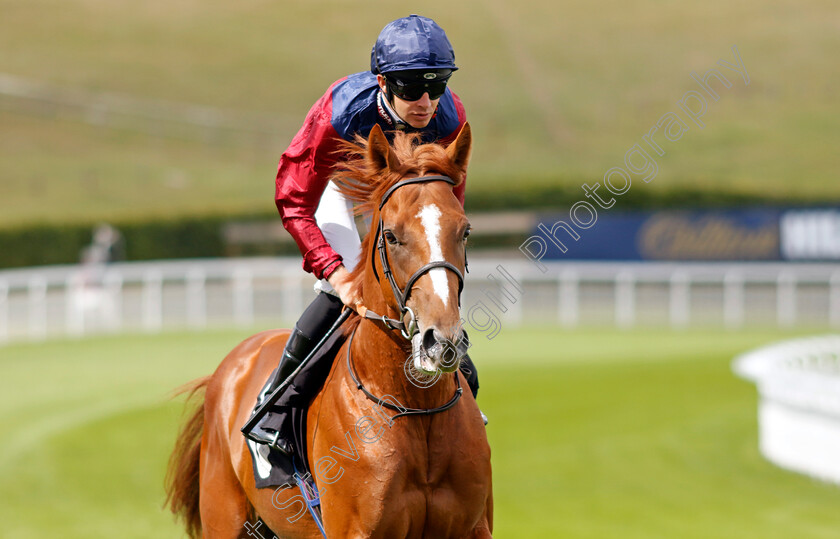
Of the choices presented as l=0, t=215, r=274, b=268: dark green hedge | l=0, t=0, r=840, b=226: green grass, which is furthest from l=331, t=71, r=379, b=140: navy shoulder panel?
l=0, t=0, r=840, b=226: green grass

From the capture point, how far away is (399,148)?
Result: 10.1 ft

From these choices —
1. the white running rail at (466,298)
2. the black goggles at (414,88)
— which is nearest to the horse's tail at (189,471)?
the black goggles at (414,88)

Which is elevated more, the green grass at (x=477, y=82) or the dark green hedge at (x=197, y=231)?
the green grass at (x=477, y=82)

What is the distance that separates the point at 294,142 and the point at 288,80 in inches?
1684

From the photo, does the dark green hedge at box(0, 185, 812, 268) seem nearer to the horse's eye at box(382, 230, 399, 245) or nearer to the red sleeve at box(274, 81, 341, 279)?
the red sleeve at box(274, 81, 341, 279)

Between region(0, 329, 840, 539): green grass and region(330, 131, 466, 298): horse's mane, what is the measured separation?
84.2 inches

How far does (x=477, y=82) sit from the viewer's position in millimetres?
46000

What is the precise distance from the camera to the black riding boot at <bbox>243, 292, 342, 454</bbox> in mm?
3578

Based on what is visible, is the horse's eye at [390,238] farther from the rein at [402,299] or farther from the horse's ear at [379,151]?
the horse's ear at [379,151]

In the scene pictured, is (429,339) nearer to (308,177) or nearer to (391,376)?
(391,376)

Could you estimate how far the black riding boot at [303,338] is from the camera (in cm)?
358

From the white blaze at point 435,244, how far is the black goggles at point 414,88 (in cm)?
54

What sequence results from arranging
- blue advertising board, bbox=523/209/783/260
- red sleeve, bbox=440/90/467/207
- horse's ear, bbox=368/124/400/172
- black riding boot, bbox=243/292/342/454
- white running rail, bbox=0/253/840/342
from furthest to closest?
blue advertising board, bbox=523/209/783/260 < white running rail, bbox=0/253/840/342 < black riding boot, bbox=243/292/342/454 < red sleeve, bbox=440/90/467/207 < horse's ear, bbox=368/124/400/172

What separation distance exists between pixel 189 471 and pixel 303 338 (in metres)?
1.37
